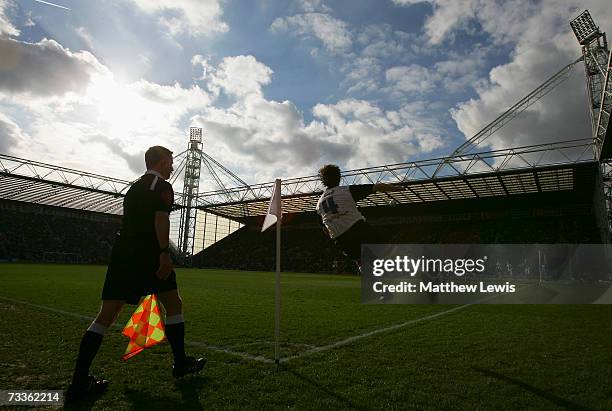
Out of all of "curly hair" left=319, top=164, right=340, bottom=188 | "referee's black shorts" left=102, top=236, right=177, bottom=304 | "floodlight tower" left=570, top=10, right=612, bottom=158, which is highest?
"floodlight tower" left=570, top=10, right=612, bottom=158

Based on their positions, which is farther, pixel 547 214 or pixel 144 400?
pixel 547 214

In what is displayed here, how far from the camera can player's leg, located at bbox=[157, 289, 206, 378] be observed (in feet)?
10.7

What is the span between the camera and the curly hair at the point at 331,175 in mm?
5082

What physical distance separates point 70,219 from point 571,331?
58.1 metres

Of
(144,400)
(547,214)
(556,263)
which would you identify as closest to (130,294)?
(144,400)

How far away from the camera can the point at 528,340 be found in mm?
4922

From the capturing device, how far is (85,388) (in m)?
2.80

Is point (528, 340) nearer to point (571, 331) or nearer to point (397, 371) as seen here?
point (571, 331)

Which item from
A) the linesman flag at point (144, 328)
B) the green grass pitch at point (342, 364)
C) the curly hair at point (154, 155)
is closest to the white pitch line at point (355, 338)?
the green grass pitch at point (342, 364)

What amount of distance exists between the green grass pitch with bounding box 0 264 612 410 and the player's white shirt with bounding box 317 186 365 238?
1.46 meters

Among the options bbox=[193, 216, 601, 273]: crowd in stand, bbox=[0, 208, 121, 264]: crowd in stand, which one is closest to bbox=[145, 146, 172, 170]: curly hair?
bbox=[193, 216, 601, 273]: crowd in stand

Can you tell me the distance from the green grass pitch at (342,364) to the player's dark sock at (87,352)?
26cm

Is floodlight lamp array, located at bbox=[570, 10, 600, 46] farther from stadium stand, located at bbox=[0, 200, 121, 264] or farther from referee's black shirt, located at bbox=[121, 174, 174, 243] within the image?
stadium stand, located at bbox=[0, 200, 121, 264]

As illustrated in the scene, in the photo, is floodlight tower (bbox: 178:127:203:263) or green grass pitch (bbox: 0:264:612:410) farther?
floodlight tower (bbox: 178:127:203:263)
